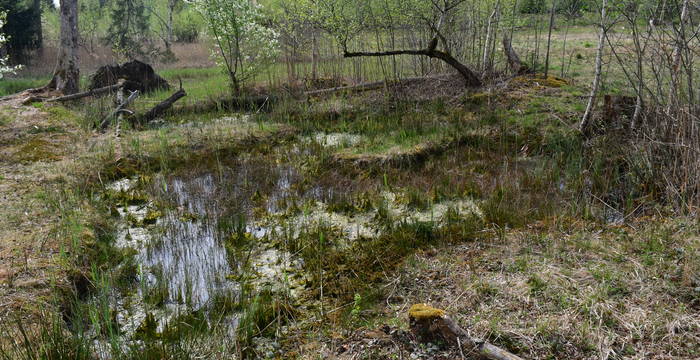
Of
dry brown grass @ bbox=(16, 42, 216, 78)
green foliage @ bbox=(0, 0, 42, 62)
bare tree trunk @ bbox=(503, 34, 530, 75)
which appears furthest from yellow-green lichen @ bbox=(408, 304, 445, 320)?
green foliage @ bbox=(0, 0, 42, 62)

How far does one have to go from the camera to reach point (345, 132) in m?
8.84

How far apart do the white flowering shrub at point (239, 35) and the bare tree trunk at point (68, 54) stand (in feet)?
9.95

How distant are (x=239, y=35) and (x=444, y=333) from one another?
31.8 ft

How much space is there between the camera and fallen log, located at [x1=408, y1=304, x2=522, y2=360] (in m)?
3.04

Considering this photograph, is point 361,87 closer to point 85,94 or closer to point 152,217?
point 85,94

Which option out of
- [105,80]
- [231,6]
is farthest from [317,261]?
[105,80]

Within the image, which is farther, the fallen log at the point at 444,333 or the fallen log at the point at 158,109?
the fallen log at the point at 158,109

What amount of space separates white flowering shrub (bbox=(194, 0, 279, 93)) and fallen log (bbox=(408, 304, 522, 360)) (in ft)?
30.2

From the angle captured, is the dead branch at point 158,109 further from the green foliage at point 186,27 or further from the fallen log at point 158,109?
the green foliage at point 186,27

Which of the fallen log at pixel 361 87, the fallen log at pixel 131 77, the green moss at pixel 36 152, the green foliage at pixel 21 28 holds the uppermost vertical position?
the green foliage at pixel 21 28

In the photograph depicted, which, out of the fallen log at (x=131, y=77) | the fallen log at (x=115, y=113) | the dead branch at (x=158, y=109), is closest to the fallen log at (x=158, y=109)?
the dead branch at (x=158, y=109)

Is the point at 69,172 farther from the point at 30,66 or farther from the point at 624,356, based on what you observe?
the point at 30,66

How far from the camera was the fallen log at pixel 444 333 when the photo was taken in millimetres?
3035

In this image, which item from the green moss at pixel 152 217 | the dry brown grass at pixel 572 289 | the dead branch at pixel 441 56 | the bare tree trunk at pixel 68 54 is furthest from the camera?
the bare tree trunk at pixel 68 54
